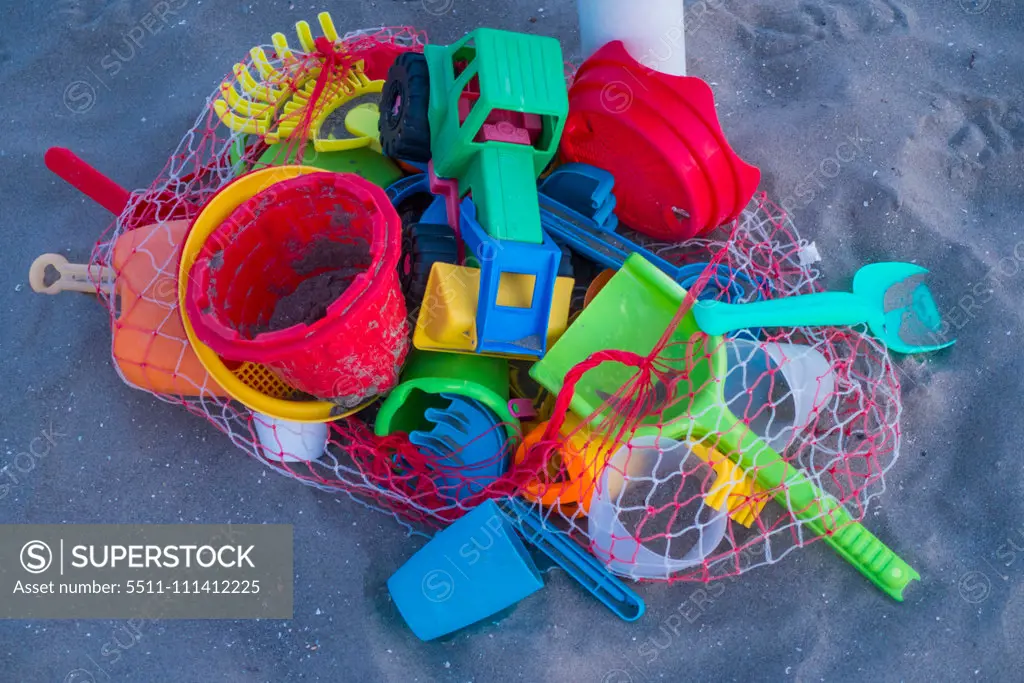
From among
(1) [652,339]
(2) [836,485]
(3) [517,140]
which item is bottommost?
(2) [836,485]

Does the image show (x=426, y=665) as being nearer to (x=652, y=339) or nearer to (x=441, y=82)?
(x=652, y=339)

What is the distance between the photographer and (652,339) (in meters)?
1.33

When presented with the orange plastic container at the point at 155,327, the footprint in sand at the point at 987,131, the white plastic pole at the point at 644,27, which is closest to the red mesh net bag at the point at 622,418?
the orange plastic container at the point at 155,327

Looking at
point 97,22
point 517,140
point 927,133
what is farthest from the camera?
point 97,22

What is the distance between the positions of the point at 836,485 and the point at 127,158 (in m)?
1.47

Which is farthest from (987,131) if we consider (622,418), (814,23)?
(622,418)

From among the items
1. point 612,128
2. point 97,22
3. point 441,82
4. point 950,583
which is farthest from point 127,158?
point 950,583

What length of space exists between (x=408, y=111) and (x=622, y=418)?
592 millimetres

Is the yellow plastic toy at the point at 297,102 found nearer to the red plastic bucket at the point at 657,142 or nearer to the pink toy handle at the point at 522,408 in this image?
the red plastic bucket at the point at 657,142

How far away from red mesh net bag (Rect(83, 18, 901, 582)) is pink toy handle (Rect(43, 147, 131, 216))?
0.11 feet

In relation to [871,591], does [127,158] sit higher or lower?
higher

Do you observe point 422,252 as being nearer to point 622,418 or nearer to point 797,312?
point 622,418

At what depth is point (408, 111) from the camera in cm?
135

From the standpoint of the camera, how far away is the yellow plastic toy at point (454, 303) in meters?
1.26
